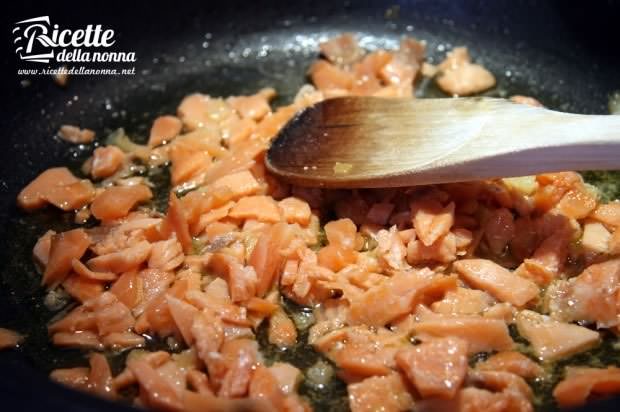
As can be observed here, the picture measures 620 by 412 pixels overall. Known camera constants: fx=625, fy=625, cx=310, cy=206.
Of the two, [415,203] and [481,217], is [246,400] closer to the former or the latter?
[415,203]

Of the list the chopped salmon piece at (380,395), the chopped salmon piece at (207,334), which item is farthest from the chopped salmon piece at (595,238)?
the chopped salmon piece at (207,334)

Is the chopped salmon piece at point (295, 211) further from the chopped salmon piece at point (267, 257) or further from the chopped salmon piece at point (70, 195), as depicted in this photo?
the chopped salmon piece at point (70, 195)

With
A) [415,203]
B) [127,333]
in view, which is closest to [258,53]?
[415,203]

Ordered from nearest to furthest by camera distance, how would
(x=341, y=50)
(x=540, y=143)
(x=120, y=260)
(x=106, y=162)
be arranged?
(x=540, y=143) → (x=120, y=260) → (x=106, y=162) → (x=341, y=50)

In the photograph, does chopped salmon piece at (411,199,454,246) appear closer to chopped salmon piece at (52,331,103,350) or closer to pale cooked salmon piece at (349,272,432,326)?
pale cooked salmon piece at (349,272,432,326)

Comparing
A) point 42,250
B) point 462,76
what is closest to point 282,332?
point 42,250

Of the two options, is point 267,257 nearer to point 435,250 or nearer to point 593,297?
point 435,250

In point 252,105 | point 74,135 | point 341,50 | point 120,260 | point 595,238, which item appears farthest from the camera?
point 341,50
